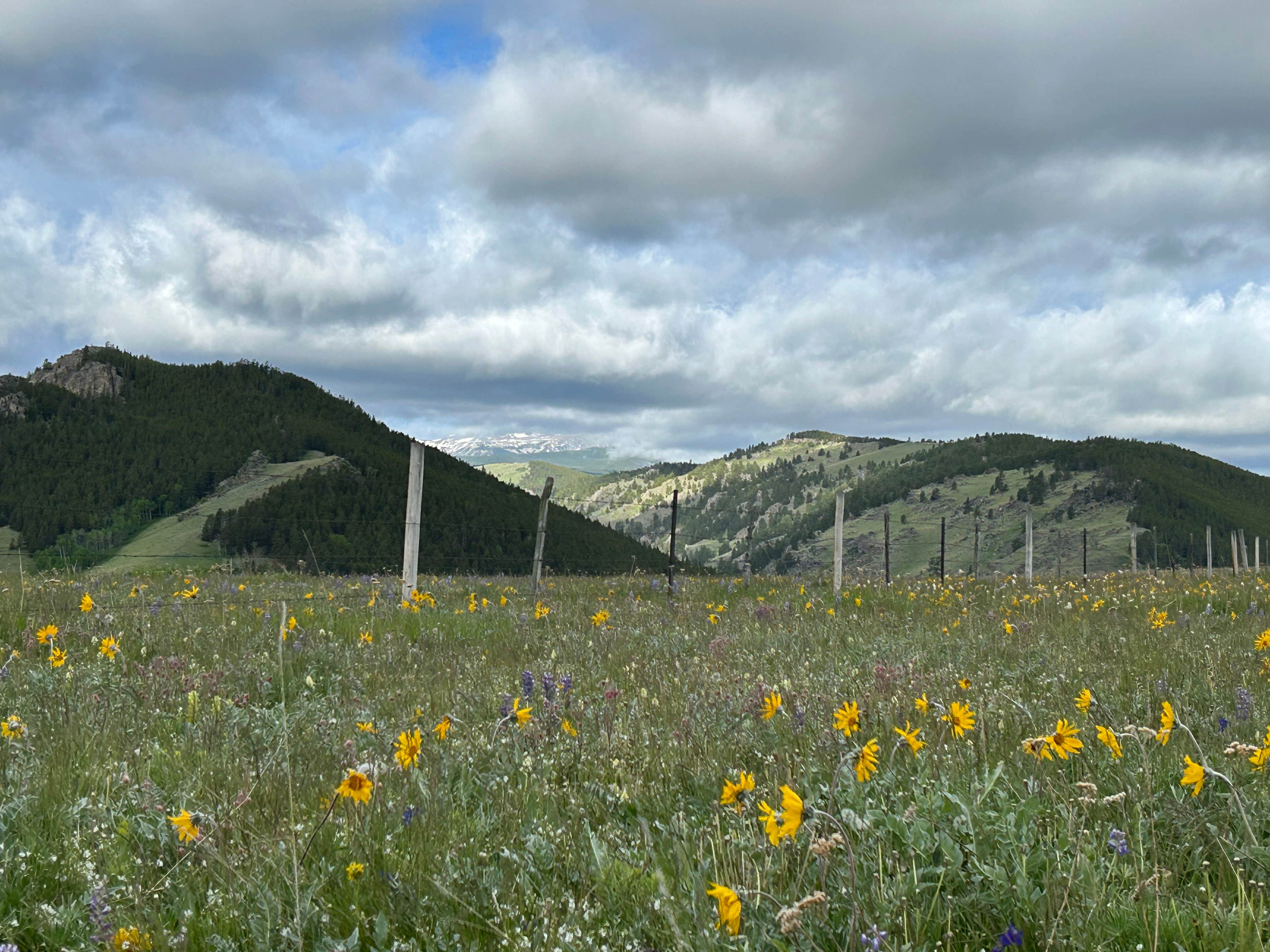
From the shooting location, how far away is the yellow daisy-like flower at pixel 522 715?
313 cm

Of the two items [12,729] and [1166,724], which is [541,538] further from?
[1166,724]

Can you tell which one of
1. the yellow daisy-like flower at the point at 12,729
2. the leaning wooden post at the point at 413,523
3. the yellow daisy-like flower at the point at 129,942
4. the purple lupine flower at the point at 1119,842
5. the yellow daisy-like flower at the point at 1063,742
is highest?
the leaning wooden post at the point at 413,523

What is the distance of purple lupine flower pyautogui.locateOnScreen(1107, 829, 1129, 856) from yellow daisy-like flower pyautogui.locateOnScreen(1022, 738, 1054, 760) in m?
0.28

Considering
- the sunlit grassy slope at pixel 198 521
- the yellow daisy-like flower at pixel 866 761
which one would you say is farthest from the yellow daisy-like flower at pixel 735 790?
the sunlit grassy slope at pixel 198 521

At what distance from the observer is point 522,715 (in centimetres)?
314

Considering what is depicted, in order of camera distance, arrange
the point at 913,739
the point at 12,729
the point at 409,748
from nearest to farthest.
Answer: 1. the point at 409,748
2. the point at 913,739
3. the point at 12,729

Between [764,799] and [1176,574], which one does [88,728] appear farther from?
[1176,574]

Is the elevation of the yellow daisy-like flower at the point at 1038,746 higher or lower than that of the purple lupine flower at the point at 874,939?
higher

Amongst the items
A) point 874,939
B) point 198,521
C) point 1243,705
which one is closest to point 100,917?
point 874,939

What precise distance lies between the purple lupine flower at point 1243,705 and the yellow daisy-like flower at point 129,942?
5.12 m

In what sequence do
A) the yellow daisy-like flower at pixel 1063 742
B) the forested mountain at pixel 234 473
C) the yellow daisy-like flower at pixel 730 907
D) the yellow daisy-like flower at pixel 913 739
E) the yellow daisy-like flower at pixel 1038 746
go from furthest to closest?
the forested mountain at pixel 234 473
the yellow daisy-like flower at pixel 913 739
the yellow daisy-like flower at pixel 1063 742
the yellow daisy-like flower at pixel 1038 746
the yellow daisy-like flower at pixel 730 907

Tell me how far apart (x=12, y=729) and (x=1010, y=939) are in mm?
4146

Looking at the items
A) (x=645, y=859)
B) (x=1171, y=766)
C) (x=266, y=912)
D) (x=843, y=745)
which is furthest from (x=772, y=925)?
(x=1171, y=766)

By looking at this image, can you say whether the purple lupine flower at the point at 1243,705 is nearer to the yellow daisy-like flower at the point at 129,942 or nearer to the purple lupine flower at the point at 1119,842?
the purple lupine flower at the point at 1119,842
